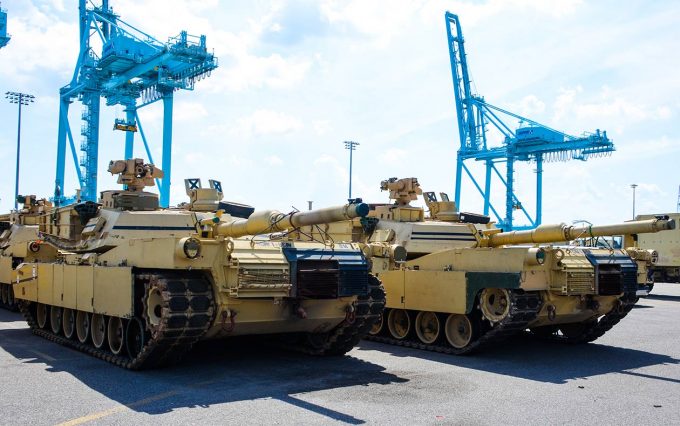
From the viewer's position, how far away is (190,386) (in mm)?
9844

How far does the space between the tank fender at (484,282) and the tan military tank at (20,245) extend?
9521 millimetres

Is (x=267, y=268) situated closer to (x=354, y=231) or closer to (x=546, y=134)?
(x=354, y=231)

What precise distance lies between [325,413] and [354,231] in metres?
10.1

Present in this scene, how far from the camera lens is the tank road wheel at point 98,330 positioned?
40.7 ft

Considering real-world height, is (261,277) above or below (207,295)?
above

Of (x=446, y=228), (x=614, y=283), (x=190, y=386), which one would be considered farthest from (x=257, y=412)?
(x=446, y=228)

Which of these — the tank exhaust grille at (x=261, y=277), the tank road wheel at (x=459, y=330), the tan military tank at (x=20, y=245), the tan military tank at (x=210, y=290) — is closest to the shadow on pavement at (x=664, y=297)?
the tank road wheel at (x=459, y=330)

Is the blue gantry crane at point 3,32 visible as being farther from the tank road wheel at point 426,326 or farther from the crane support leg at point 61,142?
the tank road wheel at point 426,326

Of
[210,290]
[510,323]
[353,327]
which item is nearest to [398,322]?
[353,327]

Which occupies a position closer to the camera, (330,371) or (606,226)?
(330,371)

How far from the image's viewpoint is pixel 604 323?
14.7 meters

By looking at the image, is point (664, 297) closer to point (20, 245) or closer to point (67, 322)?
point (67, 322)

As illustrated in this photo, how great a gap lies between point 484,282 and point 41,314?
9.34 metres

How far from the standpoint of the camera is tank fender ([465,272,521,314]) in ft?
40.8
